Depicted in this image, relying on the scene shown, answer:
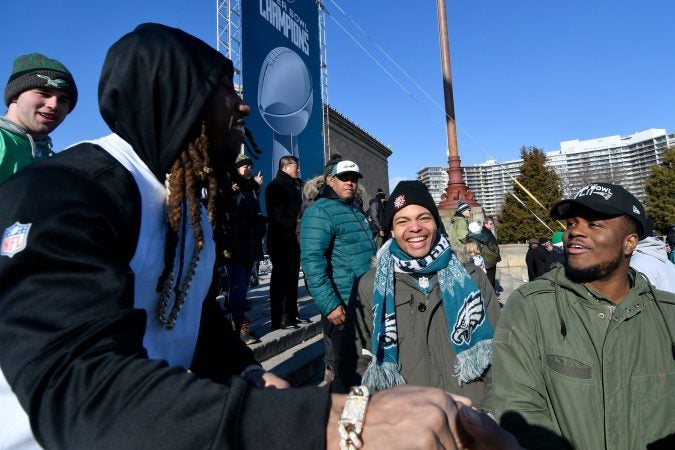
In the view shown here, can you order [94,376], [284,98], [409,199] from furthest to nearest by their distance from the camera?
[284,98] < [409,199] < [94,376]

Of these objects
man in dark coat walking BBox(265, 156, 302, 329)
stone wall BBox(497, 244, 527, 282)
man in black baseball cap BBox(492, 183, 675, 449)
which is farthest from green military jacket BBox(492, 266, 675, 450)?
stone wall BBox(497, 244, 527, 282)

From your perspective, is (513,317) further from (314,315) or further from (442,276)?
(314,315)

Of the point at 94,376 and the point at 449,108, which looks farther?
the point at 449,108

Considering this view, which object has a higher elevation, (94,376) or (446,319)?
(94,376)

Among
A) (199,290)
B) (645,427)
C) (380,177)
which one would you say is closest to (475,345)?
(645,427)

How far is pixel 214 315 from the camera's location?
5.01 ft

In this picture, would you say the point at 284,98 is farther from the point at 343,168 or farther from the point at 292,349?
the point at 343,168

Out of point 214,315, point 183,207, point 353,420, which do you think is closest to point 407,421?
point 353,420

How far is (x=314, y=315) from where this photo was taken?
22.3ft

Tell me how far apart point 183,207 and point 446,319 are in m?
1.95

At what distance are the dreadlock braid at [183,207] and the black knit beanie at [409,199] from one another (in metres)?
2.00

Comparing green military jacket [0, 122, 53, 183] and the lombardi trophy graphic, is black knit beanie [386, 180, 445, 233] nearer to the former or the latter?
green military jacket [0, 122, 53, 183]

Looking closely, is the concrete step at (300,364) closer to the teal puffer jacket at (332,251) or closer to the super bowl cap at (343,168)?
the teal puffer jacket at (332,251)

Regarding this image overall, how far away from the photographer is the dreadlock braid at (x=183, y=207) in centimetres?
115
